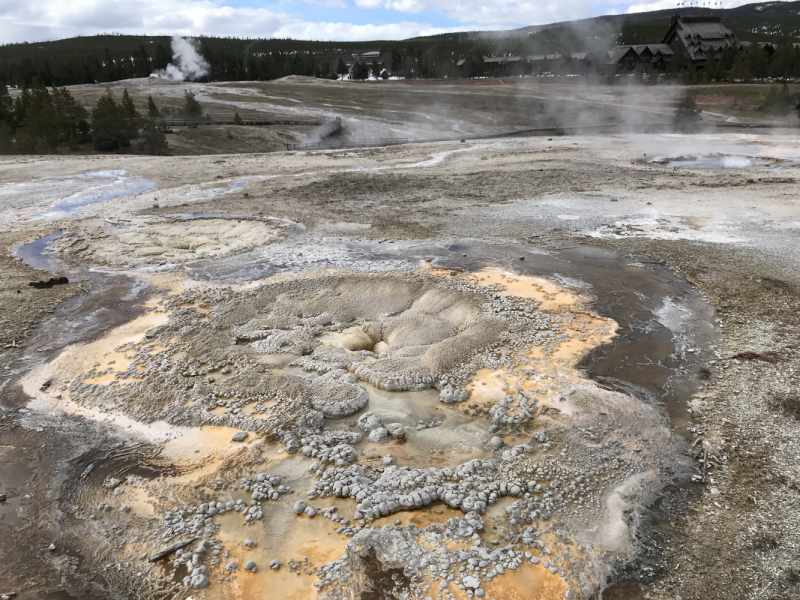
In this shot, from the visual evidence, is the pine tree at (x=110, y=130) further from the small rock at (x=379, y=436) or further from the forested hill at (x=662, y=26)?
the forested hill at (x=662, y=26)

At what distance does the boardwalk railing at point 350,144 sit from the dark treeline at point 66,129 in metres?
7.43

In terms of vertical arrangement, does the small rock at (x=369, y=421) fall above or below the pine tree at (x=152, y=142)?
below

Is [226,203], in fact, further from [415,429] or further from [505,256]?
[415,429]

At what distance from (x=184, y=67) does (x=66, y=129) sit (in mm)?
46405

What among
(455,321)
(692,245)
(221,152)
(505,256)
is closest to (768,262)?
(692,245)

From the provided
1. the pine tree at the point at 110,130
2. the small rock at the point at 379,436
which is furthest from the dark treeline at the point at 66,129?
the small rock at the point at 379,436

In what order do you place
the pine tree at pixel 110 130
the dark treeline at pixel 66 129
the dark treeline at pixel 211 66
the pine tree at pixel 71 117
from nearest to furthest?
1. the dark treeline at pixel 66 129
2. the pine tree at pixel 110 130
3. the pine tree at pixel 71 117
4. the dark treeline at pixel 211 66

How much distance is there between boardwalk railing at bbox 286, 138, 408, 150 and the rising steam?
140 feet

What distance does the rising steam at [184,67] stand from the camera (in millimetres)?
64562

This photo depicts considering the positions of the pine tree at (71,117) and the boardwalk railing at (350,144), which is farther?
the boardwalk railing at (350,144)

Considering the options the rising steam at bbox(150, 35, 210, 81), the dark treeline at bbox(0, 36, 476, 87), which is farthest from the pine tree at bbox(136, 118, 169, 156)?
the rising steam at bbox(150, 35, 210, 81)

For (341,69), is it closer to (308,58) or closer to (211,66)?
(308,58)

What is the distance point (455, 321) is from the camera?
8.38 metres

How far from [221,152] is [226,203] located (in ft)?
47.1
